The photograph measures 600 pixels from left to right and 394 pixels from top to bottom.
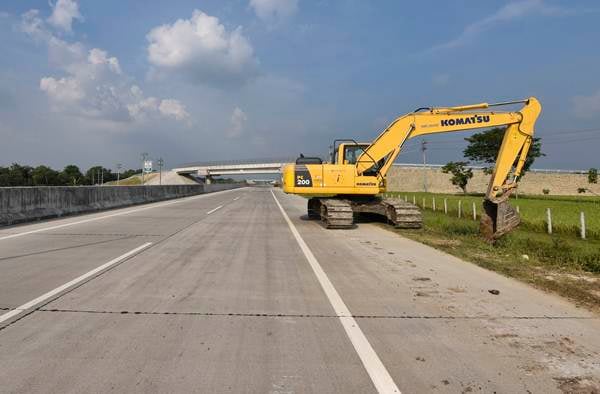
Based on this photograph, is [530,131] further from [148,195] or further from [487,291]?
[148,195]

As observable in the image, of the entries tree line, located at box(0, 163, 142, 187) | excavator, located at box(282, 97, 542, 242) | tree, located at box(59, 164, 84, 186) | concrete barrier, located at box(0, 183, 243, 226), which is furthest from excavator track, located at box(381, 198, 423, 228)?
tree, located at box(59, 164, 84, 186)

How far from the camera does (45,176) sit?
109188 millimetres

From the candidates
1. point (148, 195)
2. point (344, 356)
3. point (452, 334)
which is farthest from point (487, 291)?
point (148, 195)

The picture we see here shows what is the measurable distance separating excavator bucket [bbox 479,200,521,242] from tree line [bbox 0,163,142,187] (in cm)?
9111

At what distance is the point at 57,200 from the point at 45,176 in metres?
104

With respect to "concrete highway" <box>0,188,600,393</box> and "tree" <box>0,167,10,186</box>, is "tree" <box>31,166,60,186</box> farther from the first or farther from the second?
"concrete highway" <box>0,188,600,393</box>

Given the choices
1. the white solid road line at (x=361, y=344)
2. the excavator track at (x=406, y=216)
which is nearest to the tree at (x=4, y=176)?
the excavator track at (x=406, y=216)

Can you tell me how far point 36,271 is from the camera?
757 cm

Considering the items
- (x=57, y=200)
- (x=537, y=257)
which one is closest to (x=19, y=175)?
(x=57, y=200)

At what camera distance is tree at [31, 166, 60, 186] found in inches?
4138

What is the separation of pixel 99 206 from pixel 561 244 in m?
21.1

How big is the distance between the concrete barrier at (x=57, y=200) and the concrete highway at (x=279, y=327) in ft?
26.6

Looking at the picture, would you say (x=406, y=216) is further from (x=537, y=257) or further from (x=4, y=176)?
Result: (x=4, y=176)

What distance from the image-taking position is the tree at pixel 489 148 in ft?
205
